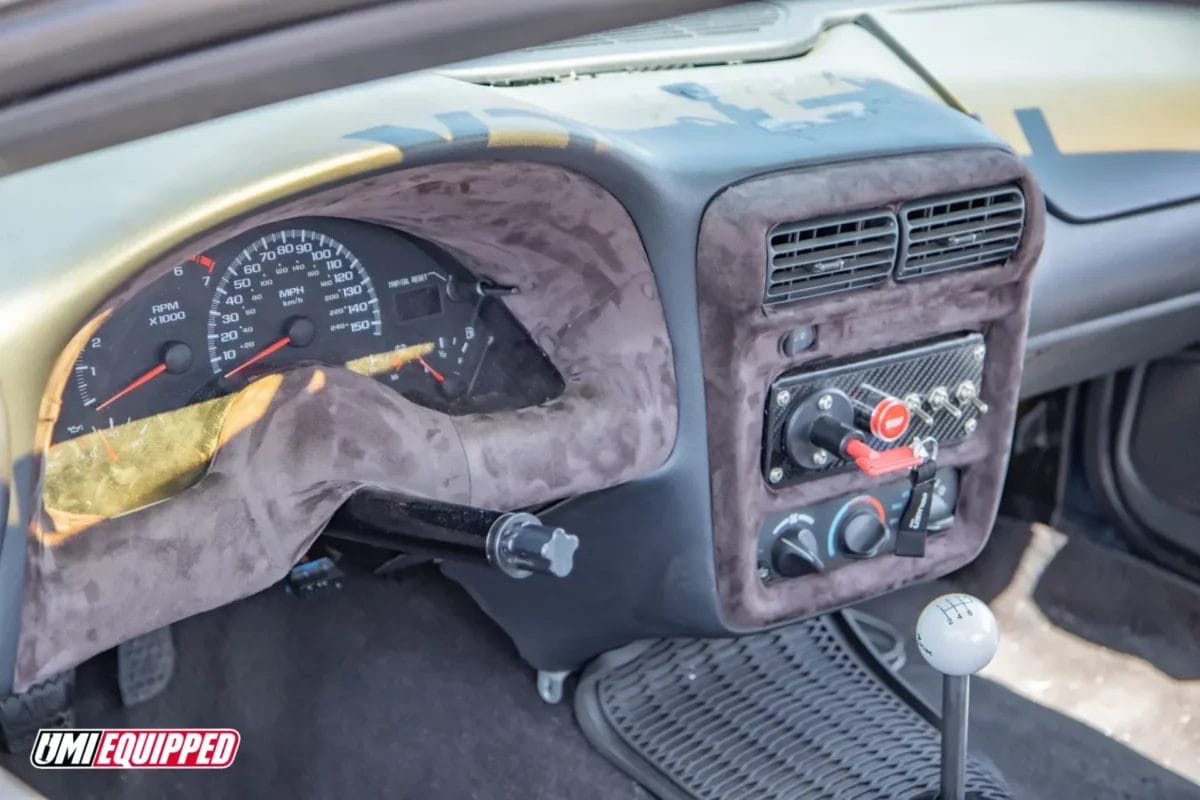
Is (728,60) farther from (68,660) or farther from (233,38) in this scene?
(233,38)

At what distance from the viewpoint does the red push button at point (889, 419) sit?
1.55m

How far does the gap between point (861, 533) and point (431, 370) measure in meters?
0.61

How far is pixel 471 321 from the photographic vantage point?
154cm

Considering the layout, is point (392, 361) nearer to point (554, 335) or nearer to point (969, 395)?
point (554, 335)

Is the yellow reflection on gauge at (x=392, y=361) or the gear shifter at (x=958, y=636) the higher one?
the yellow reflection on gauge at (x=392, y=361)

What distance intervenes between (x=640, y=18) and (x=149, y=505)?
864 mm

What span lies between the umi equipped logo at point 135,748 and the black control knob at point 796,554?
3.03 feet

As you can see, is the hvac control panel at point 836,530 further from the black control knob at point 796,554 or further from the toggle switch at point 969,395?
the toggle switch at point 969,395

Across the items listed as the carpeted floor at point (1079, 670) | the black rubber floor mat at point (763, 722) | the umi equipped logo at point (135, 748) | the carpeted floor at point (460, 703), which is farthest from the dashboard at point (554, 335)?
the umi equipped logo at point (135, 748)

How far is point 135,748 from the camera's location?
1995mm

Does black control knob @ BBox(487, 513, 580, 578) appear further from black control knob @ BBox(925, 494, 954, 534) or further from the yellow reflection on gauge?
black control knob @ BBox(925, 494, 954, 534)

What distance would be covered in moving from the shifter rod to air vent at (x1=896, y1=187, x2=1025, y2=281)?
2.00ft

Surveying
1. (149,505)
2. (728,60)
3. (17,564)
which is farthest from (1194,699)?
(17,564)

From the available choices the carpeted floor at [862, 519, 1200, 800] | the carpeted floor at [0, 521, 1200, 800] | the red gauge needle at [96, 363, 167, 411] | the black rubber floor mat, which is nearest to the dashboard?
the red gauge needle at [96, 363, 167, 411]
